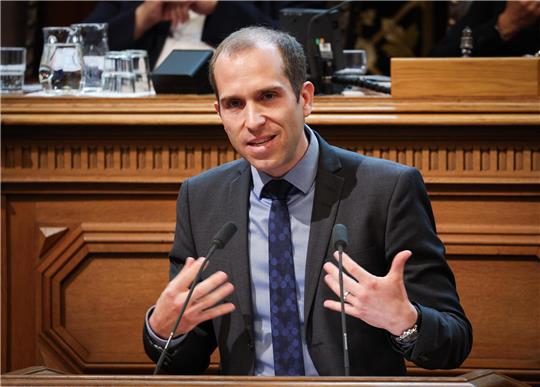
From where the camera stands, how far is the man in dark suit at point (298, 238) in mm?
2033

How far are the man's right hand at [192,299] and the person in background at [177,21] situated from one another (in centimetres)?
195

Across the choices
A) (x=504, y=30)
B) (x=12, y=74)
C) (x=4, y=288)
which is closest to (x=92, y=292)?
(x=4, y=288)

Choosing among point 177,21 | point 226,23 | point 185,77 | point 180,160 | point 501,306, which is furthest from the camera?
point 226,23

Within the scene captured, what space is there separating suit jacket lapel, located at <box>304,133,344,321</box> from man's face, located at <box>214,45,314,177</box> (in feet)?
0.40

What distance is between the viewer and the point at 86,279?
291cm

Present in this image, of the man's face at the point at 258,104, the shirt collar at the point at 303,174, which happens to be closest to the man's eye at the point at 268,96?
the man's face at the point at 258,104

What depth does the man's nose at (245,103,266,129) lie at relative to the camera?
2020 millimetres

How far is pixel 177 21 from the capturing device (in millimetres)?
3695

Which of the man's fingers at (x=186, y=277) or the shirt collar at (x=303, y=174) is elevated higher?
the shirt collar at (x=303, y=174)

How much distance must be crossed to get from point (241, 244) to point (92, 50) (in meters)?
1.39

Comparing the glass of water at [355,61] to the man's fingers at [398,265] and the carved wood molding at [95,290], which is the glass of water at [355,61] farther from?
the man's fingers at [398,265]

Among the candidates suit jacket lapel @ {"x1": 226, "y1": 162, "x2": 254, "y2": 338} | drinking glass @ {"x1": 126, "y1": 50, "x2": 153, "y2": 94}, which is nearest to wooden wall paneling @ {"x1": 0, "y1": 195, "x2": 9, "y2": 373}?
drinking glass @ {"x1": 126, "y1": 50, "x2": 153, "y2": 94}

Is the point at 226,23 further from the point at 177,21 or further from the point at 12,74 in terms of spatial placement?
the point at 12,74

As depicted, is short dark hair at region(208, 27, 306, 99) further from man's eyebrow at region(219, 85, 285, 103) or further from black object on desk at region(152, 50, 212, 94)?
black object on desk at region(152, 50, 212, 94)
